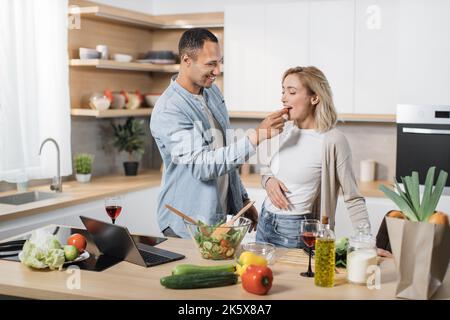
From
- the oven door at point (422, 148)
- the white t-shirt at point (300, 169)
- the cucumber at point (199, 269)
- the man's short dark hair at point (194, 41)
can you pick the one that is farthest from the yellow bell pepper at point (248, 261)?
the oven door at point (422, 148)

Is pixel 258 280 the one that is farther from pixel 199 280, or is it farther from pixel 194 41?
pixel 194 41

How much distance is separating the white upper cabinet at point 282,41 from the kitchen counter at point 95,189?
84cm

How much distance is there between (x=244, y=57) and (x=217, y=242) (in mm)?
2890

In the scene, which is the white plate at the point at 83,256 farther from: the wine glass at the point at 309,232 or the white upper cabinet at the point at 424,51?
the white upper cabinet at the point at 424,51

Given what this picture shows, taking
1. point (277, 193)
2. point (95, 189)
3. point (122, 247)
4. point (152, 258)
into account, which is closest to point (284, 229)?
point (277, 193)

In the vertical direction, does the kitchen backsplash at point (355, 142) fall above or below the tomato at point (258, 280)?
above

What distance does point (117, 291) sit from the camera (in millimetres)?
2061

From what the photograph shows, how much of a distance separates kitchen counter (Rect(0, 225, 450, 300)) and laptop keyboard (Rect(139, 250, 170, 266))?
3 cm

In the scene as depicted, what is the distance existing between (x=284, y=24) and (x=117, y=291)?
3.28m

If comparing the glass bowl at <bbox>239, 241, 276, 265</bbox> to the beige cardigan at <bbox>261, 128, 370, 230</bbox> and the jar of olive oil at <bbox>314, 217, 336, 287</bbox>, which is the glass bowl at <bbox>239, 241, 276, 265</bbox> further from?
the beige cardigan at <bbox>261, 128, 370, 230</bbox>

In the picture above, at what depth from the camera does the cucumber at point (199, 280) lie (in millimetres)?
2078

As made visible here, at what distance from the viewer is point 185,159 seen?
2.79 metres

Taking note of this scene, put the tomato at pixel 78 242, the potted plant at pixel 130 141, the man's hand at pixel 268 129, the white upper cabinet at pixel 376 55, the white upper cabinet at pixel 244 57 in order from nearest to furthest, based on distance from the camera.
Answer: the tomato at pixel 78 242, the man's hand at pixel 268 129, the white upper cabinet at pixel 376 55, the white upper cabinet at pixel 244 57, the potted plant at pixel 130 141
